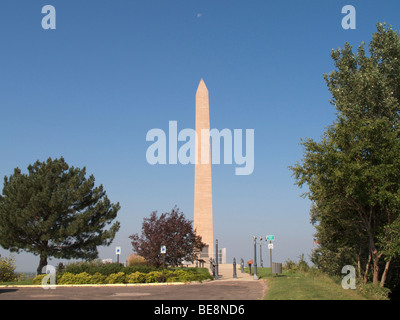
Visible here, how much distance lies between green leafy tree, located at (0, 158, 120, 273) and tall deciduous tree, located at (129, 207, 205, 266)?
6241 millimetres

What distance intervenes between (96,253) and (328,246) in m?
20.3

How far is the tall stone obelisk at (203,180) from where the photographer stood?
148 ft

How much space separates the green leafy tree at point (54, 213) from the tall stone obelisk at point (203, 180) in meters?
10.3

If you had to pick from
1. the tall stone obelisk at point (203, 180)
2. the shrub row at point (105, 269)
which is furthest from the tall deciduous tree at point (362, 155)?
the tall stone obelisk at point (203, 180)

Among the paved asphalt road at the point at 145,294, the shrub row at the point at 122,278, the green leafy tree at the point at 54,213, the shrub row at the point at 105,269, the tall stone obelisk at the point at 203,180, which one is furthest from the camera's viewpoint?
the tall stone obelisk at the point at 203,180

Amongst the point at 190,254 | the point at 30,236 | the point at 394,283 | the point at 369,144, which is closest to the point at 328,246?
the point at 394,283

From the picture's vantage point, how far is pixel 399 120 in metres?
26.3

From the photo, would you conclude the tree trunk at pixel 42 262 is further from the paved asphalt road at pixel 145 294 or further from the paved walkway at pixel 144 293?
the paved asphalt road at pixel 145 294

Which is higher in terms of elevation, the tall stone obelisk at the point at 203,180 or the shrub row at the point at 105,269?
the tall stone obelisk at the point at 203,180

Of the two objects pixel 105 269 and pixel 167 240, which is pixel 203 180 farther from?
pixel 105 269

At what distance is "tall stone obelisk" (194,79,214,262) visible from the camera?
45.2m

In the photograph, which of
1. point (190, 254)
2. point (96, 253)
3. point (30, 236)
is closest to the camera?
point (190, 254)

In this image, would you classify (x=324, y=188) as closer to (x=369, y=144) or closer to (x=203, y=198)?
(x=369, y=144)

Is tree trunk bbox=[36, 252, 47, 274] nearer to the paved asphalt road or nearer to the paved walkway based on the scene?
the paved walkway
